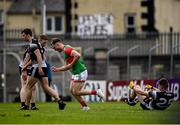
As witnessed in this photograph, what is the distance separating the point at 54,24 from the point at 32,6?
4178 mm

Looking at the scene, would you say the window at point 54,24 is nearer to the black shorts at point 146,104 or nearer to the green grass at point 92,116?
the black shorts at point 146,104

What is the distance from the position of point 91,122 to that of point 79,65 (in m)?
4.71

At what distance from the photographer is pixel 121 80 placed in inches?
1813

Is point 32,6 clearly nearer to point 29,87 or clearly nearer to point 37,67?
point 29,87

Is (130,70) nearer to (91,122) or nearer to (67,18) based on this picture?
(67,18)

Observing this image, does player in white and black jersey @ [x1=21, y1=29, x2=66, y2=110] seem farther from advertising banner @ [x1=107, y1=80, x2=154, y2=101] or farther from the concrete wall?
the concrete wall

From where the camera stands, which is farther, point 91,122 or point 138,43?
point 138,43

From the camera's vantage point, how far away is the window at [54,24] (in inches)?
3442

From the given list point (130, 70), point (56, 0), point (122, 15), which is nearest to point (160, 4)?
point (122, 15)

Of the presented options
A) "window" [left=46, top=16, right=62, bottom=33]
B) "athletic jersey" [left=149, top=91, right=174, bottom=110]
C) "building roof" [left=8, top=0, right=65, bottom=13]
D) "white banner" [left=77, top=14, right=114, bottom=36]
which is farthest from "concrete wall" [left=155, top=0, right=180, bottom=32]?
"athletic jersey" [left=149, top=91, right=174, bottom=110]

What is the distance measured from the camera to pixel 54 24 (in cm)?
8994

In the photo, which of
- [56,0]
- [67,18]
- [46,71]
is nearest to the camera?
[46,71]

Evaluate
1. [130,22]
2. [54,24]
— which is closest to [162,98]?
[130,22]

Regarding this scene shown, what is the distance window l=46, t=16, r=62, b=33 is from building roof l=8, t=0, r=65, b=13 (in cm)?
85
